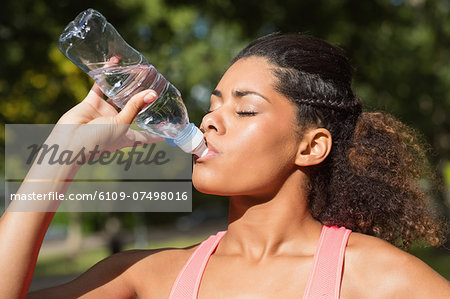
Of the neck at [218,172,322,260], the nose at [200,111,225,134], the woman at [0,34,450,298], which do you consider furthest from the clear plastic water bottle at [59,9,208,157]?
the neck at [218,172,322,260]

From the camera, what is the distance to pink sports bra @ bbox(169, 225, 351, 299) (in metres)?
2.27

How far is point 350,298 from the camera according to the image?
226 centimetres

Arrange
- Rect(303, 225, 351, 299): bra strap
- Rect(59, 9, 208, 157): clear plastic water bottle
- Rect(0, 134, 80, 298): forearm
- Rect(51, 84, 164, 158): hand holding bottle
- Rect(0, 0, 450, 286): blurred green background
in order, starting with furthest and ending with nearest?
1. Rect(0, 0, 450, 286): blurred green background
2. Rect(59, 9, 208, 157): clear plastic water bottle
3. Rect(51, 84, 164, 158): hand holding bottle
4. Rect(303, 225, 351, 299): bra strap
5. Rect(0, 134, 80, 298): forearm

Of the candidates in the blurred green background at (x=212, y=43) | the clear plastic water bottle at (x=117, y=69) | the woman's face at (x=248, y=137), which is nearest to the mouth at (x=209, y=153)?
the woman's face at (x=248, y=137)

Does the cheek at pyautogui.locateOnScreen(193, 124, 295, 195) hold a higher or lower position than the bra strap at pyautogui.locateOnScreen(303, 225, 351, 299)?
higher

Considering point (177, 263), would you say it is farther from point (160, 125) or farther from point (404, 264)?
point (404, 264)

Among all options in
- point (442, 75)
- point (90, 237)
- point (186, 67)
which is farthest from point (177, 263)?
point (90, 237)

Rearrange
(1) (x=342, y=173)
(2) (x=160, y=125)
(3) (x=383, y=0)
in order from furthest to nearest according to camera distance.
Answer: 1. (3) (x=383, y=0)
2. (2) (x=160, y=125)
3. (1) (x=342, y=173)

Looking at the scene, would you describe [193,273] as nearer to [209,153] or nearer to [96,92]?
[209,153]

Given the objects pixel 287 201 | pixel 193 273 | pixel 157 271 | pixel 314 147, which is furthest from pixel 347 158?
pixel 157 271

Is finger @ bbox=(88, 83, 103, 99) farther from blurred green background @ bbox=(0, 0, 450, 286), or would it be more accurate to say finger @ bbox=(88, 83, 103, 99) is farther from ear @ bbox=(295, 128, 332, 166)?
blurred green background @ bbox=(0, 0, 450, 286)

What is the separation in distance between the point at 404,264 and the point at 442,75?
1142 centimetres

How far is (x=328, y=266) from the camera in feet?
7.65

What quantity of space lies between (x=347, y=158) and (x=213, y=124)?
0.68m
